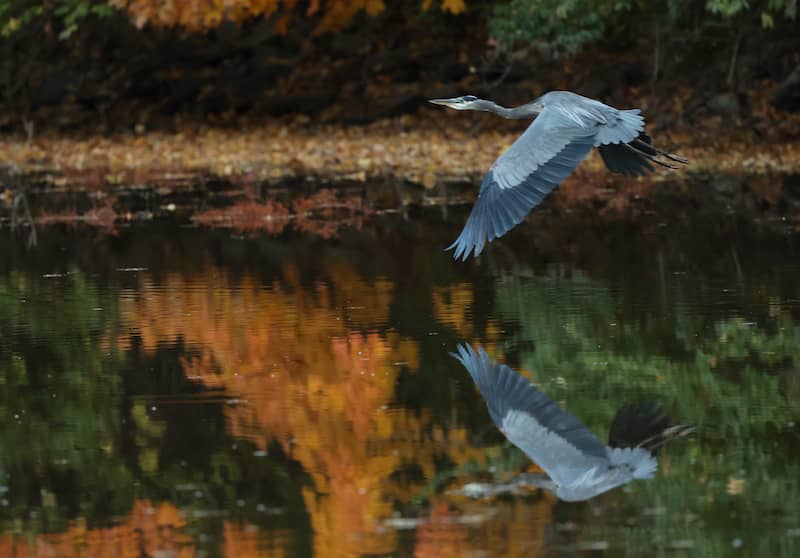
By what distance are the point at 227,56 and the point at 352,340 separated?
18.5m

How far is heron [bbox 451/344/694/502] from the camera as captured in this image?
226 inches

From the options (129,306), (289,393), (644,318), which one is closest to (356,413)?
(289,393)

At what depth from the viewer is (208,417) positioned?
696 centimetres

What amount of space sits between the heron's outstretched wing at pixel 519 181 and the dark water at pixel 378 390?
0.57 metres

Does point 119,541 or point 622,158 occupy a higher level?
point 622,158

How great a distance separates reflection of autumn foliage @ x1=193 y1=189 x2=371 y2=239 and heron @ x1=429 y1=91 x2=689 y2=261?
4562mm

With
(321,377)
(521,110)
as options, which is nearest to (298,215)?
(521,110)

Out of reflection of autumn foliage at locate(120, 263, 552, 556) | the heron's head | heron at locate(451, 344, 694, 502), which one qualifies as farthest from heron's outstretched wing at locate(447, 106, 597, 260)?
the heron's head

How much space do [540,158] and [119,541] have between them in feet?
14.1

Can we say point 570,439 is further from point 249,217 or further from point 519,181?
point 249,217

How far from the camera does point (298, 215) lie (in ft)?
49.9

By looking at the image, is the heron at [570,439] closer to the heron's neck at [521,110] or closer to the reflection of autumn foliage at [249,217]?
the heron's neck at [521,110]

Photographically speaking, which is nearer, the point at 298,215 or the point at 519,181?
the point at 519,181

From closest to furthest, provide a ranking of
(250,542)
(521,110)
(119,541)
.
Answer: (250,542) → (119,541) → (521,110)
